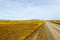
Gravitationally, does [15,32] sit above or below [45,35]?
below

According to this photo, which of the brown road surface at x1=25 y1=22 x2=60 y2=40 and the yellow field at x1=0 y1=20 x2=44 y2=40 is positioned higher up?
the brown road surface at x1=25 y1=22 x2=60 y2=40

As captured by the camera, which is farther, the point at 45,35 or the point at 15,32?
the point at 15,32

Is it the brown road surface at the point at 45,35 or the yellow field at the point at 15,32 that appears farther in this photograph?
the yellow field at the point at 15,32

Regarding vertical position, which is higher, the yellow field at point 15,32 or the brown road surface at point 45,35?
the brown road surface at point 45,35

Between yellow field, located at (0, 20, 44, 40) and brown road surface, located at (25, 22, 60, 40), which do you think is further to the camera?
yellow field, located at (0, 20, 44, 40)
